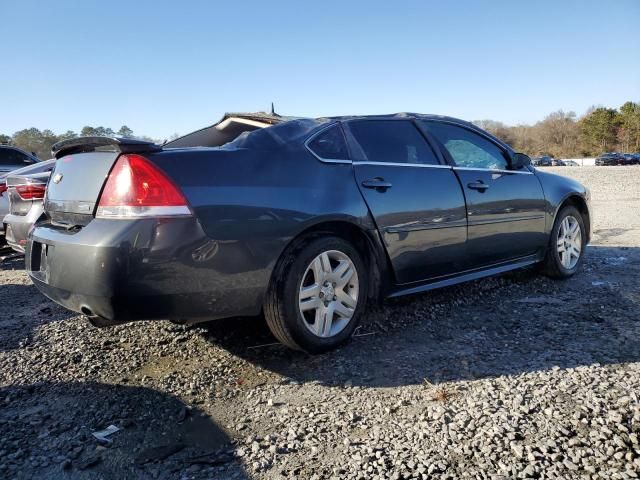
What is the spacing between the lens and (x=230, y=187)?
2744mm

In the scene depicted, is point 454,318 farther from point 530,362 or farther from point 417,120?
point 417,120

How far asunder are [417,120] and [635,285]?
97.9 inches

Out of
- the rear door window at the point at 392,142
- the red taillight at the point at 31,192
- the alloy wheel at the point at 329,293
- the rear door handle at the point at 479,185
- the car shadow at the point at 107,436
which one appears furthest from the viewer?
the red taillight at the point at 31,192

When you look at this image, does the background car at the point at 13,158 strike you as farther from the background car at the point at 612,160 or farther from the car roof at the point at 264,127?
the background car at the point at 612,160

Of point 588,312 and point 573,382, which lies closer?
point 573,382

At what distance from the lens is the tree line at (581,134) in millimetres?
78250

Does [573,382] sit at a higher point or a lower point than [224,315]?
lower

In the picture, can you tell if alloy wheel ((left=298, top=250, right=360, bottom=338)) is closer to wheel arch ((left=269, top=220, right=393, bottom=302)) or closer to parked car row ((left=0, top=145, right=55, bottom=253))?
wheel arch ((left=269, top=220, right=393, bottom=302))

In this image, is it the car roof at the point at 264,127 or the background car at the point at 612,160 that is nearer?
the car roof at the point at 264,127

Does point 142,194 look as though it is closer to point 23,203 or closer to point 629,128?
point 23,203

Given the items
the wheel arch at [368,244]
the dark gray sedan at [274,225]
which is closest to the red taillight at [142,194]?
the dark gray sedan at [274,225]

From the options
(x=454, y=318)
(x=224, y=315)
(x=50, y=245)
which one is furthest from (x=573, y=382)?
(x=50, y=245)

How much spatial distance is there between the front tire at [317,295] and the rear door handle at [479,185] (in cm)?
127

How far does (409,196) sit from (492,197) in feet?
3.39
